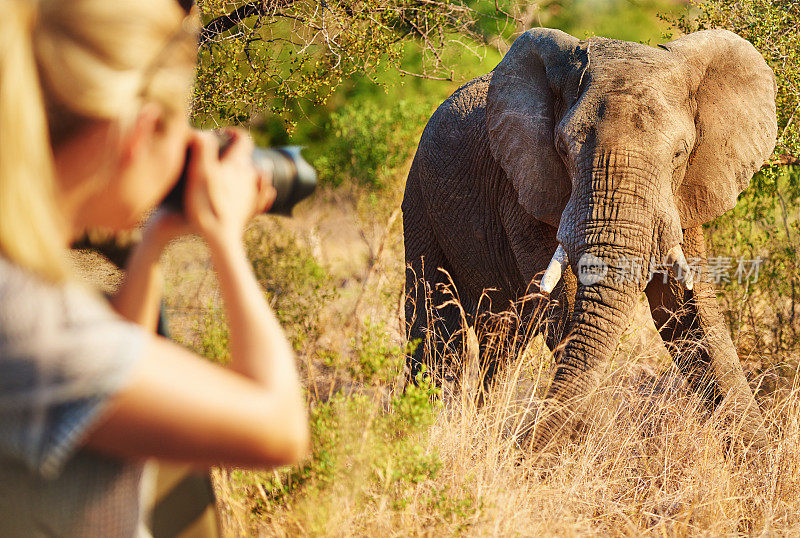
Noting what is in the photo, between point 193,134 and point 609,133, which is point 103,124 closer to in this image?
point 193,134

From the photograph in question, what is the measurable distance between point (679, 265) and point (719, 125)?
986 mm

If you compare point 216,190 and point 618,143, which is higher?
point 216,190

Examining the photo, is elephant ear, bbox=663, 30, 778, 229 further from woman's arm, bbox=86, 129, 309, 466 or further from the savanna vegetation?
woman's arm, bbox=86, 129, 309, 466

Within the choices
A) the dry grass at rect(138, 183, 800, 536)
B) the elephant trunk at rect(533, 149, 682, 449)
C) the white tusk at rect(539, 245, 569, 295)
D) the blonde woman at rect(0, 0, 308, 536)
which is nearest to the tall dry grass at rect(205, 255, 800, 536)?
the dry grass at rect(138, 183, 800, 536)

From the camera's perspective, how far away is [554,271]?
4.10m

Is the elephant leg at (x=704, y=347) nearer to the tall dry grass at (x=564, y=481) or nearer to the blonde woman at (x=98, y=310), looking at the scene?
the tall dry grass at (x=564, y=481)

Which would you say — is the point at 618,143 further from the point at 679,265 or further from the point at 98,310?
the point at 98,310

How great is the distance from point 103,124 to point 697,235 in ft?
14.5

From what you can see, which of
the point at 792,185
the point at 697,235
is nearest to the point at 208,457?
the point at 697,235

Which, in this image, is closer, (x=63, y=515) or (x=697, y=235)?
(x=63, y=515)

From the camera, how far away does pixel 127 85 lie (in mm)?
1048

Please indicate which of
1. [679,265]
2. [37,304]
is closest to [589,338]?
[679,265]

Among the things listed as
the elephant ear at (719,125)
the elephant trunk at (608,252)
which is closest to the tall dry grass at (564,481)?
the elephant trunk at (608,252)

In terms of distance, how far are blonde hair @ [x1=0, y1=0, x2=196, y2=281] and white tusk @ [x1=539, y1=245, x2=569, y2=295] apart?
3203 mm
